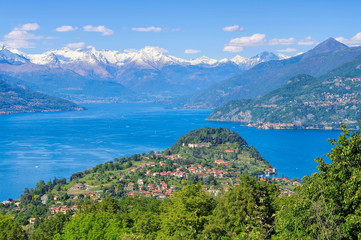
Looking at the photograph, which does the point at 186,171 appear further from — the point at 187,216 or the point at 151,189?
the point at 187,216

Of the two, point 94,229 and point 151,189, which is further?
point 151,189

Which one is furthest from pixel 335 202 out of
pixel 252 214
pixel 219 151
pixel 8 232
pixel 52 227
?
pixel 219 151

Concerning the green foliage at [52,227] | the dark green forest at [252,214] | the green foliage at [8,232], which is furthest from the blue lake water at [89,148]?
the dark green forest at [252,214]

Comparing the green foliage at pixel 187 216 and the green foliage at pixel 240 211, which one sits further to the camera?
the green foliage at pixel 187 216

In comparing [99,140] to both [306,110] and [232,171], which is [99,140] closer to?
[232,171]

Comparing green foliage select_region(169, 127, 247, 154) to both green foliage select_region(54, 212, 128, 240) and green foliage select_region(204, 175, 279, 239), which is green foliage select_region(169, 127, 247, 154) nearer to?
green foliage select_region(54, 212, 128, 240)

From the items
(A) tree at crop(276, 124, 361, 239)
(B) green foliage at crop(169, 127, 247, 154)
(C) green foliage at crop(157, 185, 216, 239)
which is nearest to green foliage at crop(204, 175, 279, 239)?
(C) green foliage at crop(157, 185, 216, 239)

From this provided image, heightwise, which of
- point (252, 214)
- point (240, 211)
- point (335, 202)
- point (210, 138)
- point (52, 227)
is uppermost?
point (335, 202)

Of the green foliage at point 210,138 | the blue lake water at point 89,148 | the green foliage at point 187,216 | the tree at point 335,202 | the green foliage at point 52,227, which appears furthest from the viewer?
the green foliage at point 210,138

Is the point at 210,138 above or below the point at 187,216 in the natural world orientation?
below

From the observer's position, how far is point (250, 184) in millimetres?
22281

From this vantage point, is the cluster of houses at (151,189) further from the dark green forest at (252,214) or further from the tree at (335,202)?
the tree at (335,202)

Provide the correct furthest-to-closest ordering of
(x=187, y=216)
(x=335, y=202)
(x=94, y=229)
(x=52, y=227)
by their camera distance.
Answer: (x=52, y=227) → (x=94, y=229) → (x=187, y=216) → (x=335, y=202)

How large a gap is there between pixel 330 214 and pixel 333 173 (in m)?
2.05
